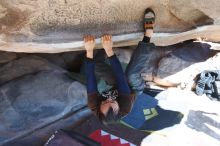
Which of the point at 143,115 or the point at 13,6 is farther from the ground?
the point at 13,6

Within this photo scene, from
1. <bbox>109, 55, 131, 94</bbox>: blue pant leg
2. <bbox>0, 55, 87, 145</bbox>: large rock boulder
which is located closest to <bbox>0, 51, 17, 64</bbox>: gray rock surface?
<bbox>0, 55, 87, 145</bbox>: large rock boulder

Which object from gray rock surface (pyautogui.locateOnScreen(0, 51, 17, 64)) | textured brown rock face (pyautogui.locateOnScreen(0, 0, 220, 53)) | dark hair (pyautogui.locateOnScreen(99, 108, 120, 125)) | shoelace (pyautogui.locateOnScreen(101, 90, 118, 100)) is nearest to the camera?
textured brown rock face (pyautogui.locateOnScreen(0, 0, 220, 53))

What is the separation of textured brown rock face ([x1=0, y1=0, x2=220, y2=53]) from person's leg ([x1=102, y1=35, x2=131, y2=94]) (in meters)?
0.10

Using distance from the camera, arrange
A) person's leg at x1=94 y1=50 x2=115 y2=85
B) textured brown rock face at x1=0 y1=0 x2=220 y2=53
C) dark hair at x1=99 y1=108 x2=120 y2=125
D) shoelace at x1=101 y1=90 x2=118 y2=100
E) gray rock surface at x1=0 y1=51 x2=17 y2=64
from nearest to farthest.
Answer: textured brown rock face at x1=0 y1=0 x2=220 y2=53, dark hair at x1=99 y1=108 x2=120 y2=125, shoelace at x1=101 y1=90 x2=118 y2=100, person's leg at x1=94 y1=50 x2=115 y2=85, gray rock surface at x1=0 y1=51 x2=17 y2=64

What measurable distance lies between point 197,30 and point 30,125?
1783 mm

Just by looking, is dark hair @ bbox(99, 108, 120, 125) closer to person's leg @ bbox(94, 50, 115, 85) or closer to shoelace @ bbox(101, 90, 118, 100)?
shoelace @ bbox(101, 90, 118, 100)

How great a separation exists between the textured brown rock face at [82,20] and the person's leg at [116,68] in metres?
0.10

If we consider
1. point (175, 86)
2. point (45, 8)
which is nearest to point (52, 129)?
point (45, 8)

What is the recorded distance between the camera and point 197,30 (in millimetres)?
3588

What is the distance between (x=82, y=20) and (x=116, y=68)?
0.47m

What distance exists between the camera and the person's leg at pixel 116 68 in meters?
3.09

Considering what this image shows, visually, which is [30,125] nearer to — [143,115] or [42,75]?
[42,75]

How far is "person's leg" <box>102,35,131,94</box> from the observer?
3092 millimetres

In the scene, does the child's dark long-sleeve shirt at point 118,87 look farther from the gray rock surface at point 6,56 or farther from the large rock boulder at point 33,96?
the gray rock surface at point 6,56
